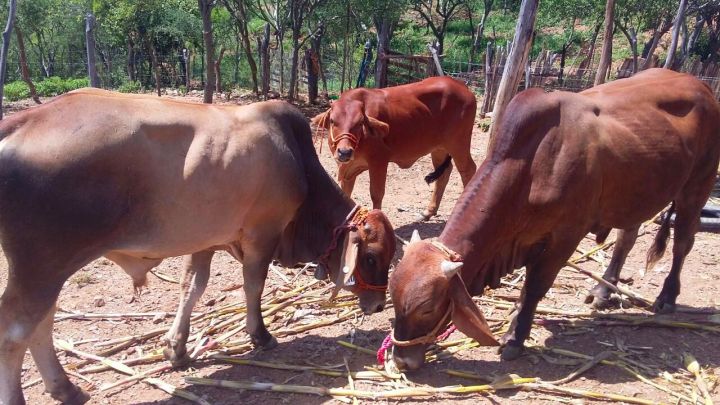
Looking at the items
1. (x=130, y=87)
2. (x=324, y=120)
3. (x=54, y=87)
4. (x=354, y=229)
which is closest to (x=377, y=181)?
(x=324, y=120)

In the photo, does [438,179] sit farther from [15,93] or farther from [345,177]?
[15,93]

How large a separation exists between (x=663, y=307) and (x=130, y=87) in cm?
2493

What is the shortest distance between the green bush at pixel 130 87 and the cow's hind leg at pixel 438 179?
66.4 ft

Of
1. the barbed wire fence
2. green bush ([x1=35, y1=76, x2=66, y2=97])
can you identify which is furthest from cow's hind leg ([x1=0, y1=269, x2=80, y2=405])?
green bush ([x1=35, y1=76, x2=66, y2=97])

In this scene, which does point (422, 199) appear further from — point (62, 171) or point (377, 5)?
point (377, 5)

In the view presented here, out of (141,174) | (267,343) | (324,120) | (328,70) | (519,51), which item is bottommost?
(267,343)

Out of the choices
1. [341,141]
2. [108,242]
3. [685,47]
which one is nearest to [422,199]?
[341,141]

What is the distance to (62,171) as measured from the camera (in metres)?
3.39

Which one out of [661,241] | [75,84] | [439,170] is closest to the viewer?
[661,241]

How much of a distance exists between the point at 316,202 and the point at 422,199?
4.51 meters

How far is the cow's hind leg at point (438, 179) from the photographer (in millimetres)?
8211

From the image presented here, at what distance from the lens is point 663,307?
5.33 metres

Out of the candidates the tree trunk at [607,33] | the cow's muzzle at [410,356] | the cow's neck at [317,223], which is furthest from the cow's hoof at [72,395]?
the tree trunk at [607,33]

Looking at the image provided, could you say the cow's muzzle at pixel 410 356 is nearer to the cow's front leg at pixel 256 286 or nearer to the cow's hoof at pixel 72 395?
the cow's front leg at pixel 256 286
